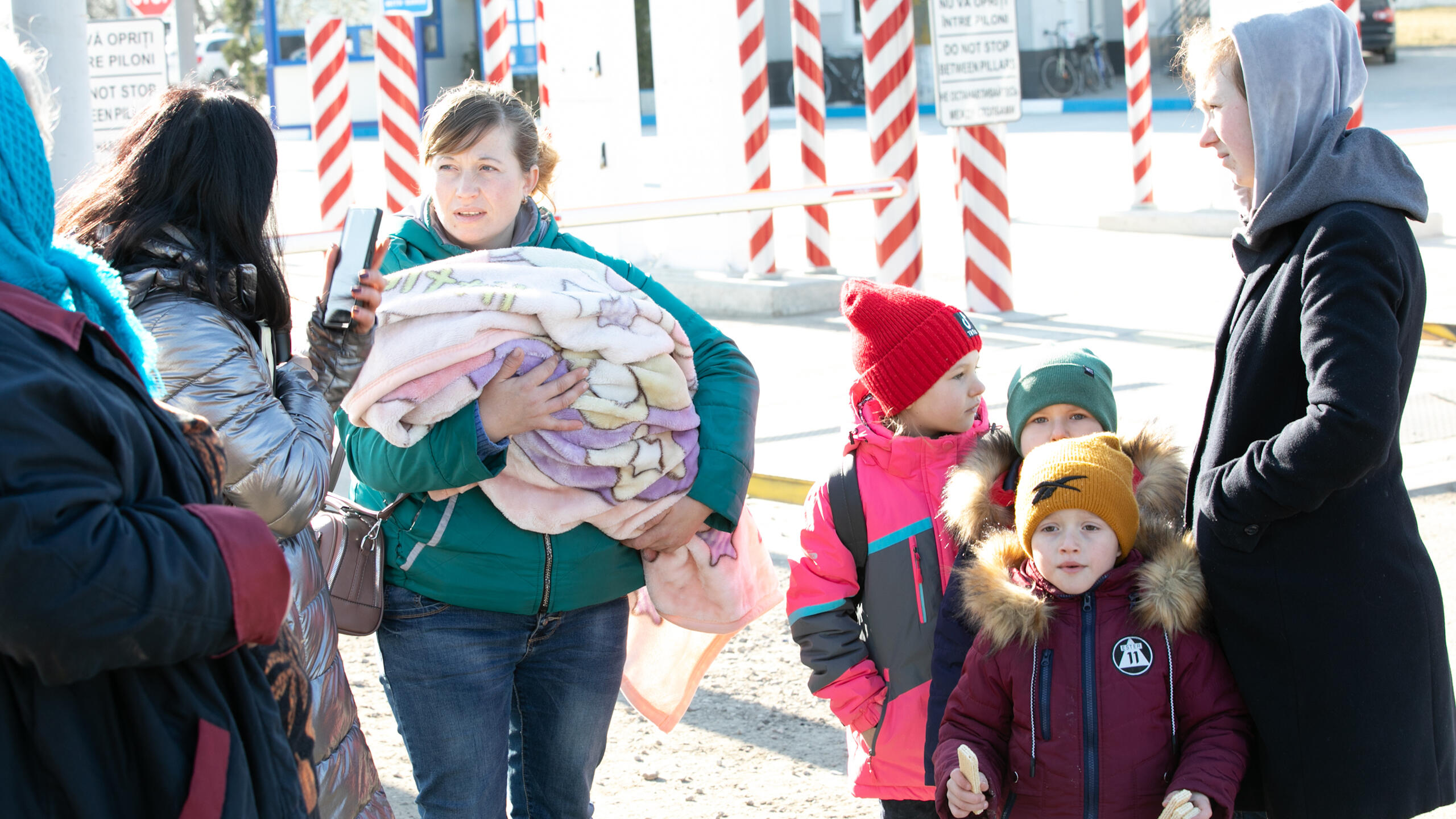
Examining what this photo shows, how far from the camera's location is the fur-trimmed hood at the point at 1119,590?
2.41 metres

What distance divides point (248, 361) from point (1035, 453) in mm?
1398

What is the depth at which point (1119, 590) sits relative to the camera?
2488 mm

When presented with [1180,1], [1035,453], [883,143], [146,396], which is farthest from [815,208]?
[1180,1]

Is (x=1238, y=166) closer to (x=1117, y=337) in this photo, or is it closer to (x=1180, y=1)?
(x=1117, y=337)

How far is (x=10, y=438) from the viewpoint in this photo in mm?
1382

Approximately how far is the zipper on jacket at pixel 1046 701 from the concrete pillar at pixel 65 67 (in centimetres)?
417

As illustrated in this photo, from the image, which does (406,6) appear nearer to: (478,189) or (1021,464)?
(478,189)

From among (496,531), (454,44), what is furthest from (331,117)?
(454,44)

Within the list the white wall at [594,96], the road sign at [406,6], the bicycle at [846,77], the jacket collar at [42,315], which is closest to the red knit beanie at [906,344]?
the jacket collar at [42,315]

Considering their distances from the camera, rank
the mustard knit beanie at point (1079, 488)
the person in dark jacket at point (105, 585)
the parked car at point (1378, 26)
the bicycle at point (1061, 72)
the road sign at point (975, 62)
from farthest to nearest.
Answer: the bicycle at point (1061, 72)
the parked car at point (1378, 26)
the road sign at point (975, 62)
the mustard knit beanie at point (1079, 488)
the person in dark jacket at point (105, 585)

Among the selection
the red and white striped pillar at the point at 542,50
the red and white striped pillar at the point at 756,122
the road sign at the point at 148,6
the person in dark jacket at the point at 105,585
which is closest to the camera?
the person in dark jacket at the point at 105,585

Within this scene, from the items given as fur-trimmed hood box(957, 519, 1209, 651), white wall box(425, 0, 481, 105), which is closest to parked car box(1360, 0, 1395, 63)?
white wall box(425, 0, 481, 105)

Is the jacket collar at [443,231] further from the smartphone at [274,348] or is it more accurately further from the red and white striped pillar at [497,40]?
the red and white striped pillar at [497,40]

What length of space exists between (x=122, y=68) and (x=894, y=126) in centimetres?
570
